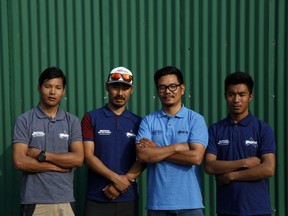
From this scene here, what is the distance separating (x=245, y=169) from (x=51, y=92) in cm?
181

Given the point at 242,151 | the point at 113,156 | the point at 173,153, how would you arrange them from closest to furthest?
the point at 173,153, the point at 242,151, the point at 113,156

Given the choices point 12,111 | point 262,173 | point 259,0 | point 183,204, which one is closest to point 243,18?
point 259,0

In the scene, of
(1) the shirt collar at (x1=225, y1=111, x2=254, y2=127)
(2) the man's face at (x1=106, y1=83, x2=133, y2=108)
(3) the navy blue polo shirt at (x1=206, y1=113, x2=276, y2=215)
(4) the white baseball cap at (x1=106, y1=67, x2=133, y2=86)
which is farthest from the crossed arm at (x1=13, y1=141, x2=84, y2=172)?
(1) the shirt collar at (x1=225, y1=111, x2=254, y2=127)

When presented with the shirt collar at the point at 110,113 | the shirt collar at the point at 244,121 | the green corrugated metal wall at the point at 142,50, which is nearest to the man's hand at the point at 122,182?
the shirt collar at the point at 110,113

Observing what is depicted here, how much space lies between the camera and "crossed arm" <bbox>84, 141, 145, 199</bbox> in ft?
13.8

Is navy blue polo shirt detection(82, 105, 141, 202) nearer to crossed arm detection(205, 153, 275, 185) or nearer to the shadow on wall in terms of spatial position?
crossed arm detection(205, 153, 275, 185)

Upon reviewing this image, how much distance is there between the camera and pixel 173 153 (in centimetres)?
408

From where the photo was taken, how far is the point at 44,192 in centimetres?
414

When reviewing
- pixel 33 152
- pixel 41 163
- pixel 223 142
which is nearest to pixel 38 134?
pixel 33 152

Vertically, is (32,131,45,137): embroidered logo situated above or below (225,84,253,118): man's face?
below

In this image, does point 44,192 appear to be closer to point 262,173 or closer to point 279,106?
point 262,173

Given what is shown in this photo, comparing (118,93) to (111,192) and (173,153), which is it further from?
(111,192)

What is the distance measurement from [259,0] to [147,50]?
4.64 feet

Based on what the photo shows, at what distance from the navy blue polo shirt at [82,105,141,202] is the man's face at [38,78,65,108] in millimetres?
354
